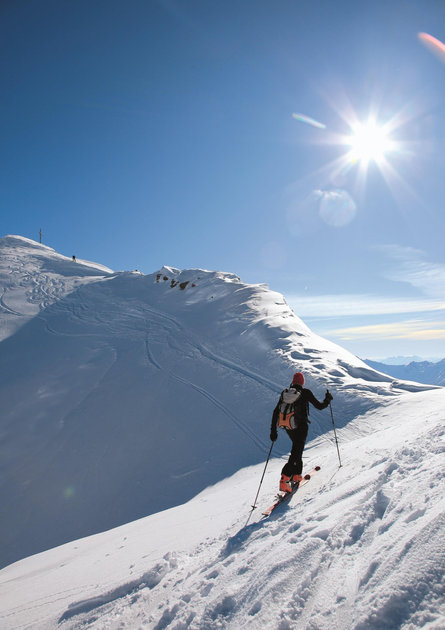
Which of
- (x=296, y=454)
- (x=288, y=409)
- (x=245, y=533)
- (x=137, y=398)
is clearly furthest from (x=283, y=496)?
(x=137, y=398)

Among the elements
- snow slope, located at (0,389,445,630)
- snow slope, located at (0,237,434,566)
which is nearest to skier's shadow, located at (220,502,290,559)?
snow slope, located at (0,389,445,630)

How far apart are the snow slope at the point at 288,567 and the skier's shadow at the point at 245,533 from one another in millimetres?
24

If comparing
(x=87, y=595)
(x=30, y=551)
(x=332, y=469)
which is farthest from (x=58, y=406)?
(x=332, y=469)

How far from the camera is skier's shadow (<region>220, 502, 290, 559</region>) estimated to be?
3939 millimetres

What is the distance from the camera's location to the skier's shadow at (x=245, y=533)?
155 inches

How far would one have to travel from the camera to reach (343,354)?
16.1m

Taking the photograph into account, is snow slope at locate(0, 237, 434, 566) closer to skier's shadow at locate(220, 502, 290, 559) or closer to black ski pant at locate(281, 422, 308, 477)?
black ski pant at locate(281, 422, 308, 477)

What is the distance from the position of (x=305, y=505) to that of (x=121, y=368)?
40.3 feet

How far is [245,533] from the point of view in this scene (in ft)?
14.0

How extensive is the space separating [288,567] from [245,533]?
1505mm

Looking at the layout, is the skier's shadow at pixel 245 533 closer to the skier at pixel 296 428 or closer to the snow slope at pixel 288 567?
the snow slope at pixel 288 567

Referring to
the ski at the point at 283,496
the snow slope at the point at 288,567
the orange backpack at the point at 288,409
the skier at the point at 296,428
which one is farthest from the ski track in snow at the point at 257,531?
the orange backpack at the point at 288,409

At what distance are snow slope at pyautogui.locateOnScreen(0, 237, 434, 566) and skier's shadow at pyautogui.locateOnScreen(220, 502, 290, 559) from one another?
4613 millimetres

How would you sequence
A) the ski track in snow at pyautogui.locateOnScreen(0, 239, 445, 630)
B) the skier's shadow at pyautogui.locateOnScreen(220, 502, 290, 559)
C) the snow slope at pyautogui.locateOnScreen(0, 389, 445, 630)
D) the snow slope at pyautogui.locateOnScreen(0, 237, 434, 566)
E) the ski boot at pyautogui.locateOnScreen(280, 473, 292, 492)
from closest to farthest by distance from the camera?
1. the snow slope at pyautogui.locateOnScreen(0, 389, 445, 630)
2. the ski track in snow at pyautogui.locateOnScreen(0, 239, 445, 630)
3. the skier's shadow at pyautogui.locateOnScreen(220, 502, 290, 559)
4. the ski boot at pyautogui.locateOnScreen(280, 473, 292, 492)
5. the snow slope at pyautogui.locateOnScreen(0, 237, 434, 566)
